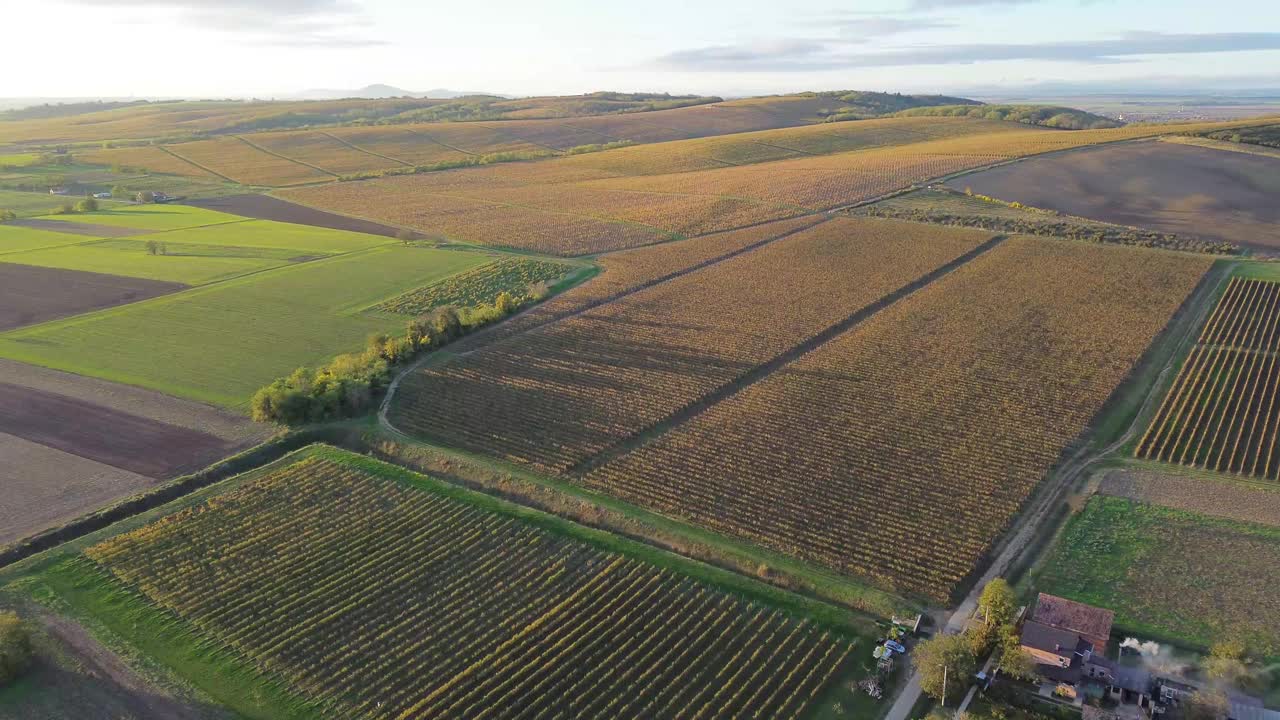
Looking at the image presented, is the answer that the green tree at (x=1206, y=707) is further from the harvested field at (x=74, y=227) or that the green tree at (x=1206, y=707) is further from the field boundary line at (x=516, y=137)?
the field boundary line at (x=516, y=137)

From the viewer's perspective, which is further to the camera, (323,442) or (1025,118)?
(1025,118)

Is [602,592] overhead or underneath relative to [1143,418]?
underneath

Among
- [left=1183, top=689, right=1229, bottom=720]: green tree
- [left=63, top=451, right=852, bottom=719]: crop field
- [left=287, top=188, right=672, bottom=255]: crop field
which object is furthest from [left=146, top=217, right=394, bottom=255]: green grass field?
[left=1183, top=689, right=1229, bottom=720]: green tree

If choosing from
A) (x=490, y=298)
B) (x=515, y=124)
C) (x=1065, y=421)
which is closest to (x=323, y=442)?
(x=490, y=298)

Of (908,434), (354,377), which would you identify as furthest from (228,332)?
(908,434)

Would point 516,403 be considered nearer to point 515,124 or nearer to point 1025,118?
point 515,124

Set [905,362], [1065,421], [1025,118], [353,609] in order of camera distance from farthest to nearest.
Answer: [1025,118] < [905,362] < [1065,421] < [353,609]

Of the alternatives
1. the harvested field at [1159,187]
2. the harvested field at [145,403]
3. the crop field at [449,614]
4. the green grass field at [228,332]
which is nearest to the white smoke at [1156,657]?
the crop field at [449,614]
